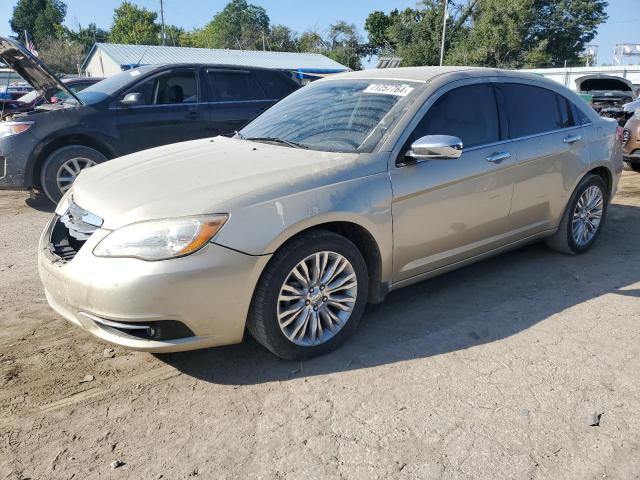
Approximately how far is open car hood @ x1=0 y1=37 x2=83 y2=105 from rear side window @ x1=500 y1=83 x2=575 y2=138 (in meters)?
5.19

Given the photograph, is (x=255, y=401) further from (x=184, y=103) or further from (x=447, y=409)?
(x=184, y=103)

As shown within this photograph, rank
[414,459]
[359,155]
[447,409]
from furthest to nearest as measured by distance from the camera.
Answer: [359,155]
[447,409]
[414,459]

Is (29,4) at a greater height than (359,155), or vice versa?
(29,4)

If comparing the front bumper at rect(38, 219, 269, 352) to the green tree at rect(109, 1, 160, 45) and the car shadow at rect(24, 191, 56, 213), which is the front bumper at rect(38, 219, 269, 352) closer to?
the car shadow at rect(24, 191, 56, 213)

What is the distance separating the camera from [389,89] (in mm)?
3857

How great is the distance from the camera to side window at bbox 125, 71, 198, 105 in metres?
7.22

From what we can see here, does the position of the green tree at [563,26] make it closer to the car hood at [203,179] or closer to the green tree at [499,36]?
the green tree at [499,36]

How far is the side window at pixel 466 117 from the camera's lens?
369cm

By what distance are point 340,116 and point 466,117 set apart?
3.02ft

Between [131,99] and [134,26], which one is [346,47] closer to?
[134,26]

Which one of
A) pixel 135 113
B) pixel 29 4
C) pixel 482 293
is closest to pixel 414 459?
pixel 482 293

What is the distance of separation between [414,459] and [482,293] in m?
2.04

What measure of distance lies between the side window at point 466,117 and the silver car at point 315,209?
0.01 m

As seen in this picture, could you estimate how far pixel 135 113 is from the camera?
23.3 feet
